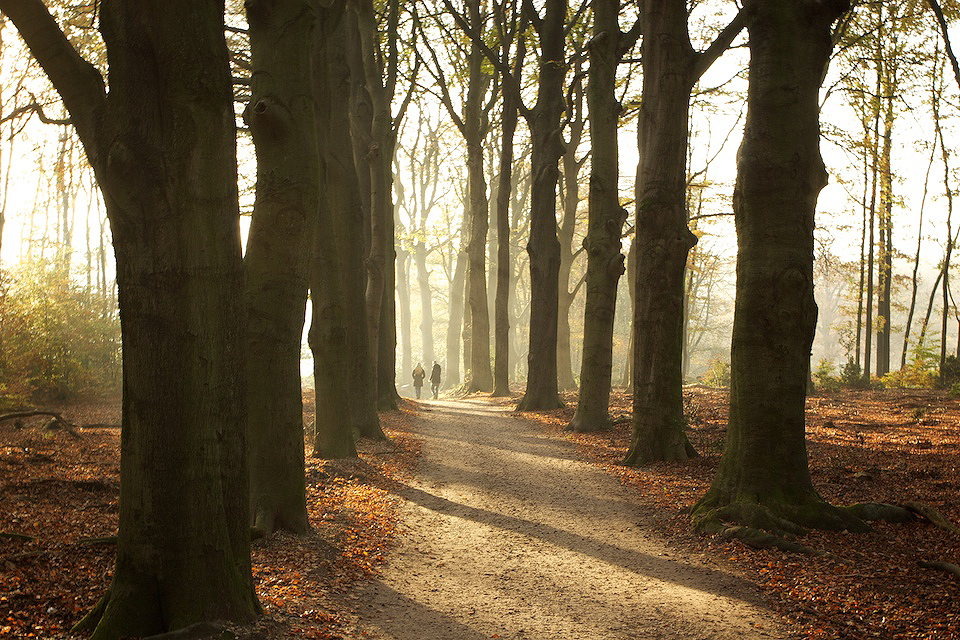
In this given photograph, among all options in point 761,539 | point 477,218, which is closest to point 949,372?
point 477,218

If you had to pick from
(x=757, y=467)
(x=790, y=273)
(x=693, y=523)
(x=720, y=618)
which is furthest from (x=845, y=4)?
(x=720, y=618)

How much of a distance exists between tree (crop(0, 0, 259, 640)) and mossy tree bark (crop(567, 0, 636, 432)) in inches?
413

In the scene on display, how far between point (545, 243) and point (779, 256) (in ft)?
38.2

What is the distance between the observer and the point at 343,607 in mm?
5203

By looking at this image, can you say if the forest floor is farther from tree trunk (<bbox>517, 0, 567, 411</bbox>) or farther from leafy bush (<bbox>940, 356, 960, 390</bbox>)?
leafy bush (<bbox>940, 356, 960, 390</bbox>)

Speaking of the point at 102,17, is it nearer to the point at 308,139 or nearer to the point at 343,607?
the point at 308,139

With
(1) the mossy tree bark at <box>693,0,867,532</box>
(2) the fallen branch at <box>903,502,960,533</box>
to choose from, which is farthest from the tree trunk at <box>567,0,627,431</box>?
(2) the fallen branch at <box>903,502,960,533</box>

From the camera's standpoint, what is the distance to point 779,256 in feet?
23.1

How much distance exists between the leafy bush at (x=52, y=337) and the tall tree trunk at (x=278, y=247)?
11641 millimetres

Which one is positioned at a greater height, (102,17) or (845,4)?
(845,4)

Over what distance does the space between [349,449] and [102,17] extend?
7.17 metres

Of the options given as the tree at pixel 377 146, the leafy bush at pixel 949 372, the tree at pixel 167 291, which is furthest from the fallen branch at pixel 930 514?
the leafy bush at pixel 949 372

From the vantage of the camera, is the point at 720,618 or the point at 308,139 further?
the point at 308,139

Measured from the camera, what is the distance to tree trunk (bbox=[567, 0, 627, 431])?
14.2m
